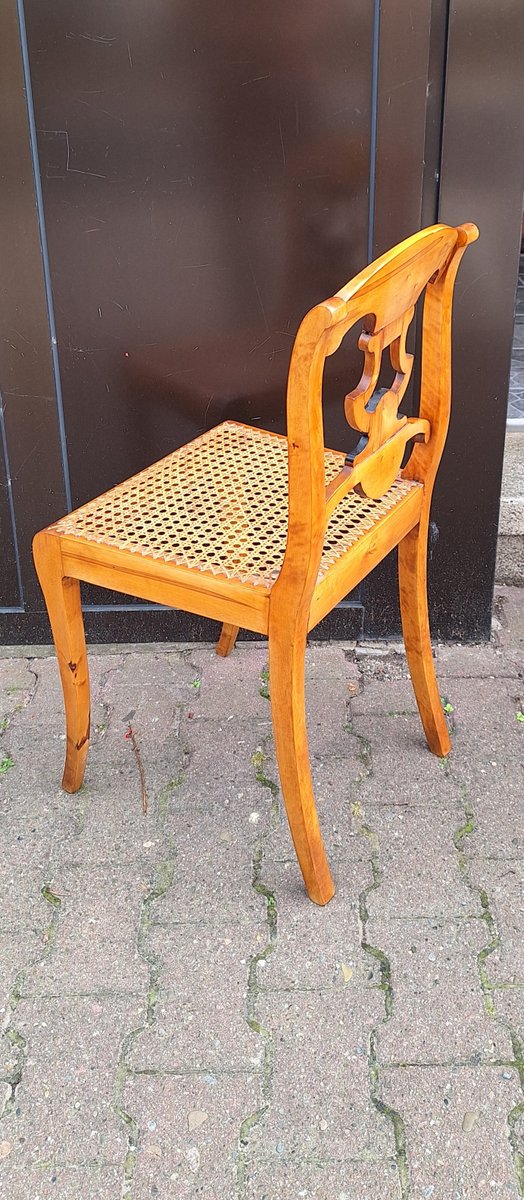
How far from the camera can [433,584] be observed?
2467mm

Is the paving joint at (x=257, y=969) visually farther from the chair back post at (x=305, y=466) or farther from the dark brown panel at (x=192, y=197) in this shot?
the dark brown panel at (x=192, y=197)

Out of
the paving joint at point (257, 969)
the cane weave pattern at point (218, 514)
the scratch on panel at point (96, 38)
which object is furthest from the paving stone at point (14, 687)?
the scratch on panel at point (96, 38)

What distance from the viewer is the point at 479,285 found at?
2160mm

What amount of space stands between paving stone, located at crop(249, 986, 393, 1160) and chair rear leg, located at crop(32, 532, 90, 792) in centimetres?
63

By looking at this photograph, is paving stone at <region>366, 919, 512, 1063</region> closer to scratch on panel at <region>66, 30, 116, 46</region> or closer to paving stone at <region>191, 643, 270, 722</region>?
paving stone at <region>191, 643, 270, 722</region>

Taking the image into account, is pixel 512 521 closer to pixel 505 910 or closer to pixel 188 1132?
pixel 505 910

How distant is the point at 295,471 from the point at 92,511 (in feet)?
1.76

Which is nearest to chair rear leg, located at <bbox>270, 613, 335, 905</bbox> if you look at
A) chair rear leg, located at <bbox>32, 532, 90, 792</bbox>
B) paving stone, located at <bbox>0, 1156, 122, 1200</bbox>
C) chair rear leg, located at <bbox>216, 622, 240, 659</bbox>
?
chair rear leg, located at <bbox>32, 532, 90, 792</bbox>

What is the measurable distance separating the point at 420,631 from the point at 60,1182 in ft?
3.64

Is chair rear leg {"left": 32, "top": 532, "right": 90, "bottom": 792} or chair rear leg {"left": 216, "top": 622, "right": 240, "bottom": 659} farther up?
chair rear leg {"left": 32, "top": 532, "right": 90, "bottom": 792}

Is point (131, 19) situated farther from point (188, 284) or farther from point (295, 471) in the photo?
point (295, 471)

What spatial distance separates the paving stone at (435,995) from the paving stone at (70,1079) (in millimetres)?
401

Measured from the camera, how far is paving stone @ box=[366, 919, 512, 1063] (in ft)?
5.02

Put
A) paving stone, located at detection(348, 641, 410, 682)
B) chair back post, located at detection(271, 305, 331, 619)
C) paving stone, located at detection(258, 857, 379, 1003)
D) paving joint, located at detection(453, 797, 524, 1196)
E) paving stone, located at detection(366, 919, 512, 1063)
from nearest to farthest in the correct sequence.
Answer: chair back post, located at detection(271, 305, 331, 619)
paving joint, located at detection(453, 797, 524, 1196)
paving stone, located at detection(366, 919, 512, 1063)
paving stone, located at detection(258, 857, 379, 1003)
paving stone, located at detection(348, 641, 410, 682)
